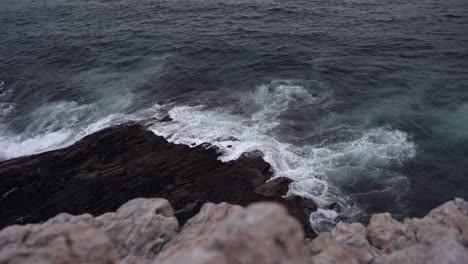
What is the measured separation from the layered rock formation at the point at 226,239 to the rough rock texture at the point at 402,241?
4 centimetres

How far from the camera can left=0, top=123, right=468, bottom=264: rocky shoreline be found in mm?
9836

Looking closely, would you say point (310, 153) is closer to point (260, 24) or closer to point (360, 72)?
point (360, 72)

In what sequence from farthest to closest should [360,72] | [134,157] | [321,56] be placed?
[321,56] < [360,72] < [134,157]

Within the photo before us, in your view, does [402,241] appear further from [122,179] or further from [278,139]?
[122,179]

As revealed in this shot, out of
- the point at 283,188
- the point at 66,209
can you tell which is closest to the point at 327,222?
the point at 283,188

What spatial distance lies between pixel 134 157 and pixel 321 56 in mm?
24364

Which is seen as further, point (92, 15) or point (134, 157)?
point (92, 15)

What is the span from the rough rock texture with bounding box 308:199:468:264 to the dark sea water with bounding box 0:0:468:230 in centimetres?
614

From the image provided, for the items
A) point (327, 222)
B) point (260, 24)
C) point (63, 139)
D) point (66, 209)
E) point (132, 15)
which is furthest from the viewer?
point (132, 15)

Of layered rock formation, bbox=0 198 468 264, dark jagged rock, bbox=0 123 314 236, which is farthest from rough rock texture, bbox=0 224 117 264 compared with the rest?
dark jagged rock, bbox=0 123 314 236

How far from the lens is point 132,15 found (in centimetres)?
6406

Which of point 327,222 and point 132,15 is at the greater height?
point 132,15

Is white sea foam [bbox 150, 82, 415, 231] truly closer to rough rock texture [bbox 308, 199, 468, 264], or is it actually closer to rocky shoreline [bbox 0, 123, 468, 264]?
rocky shoreline [bbox 0, 123, 468, 264]

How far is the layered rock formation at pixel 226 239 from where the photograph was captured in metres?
9.52
